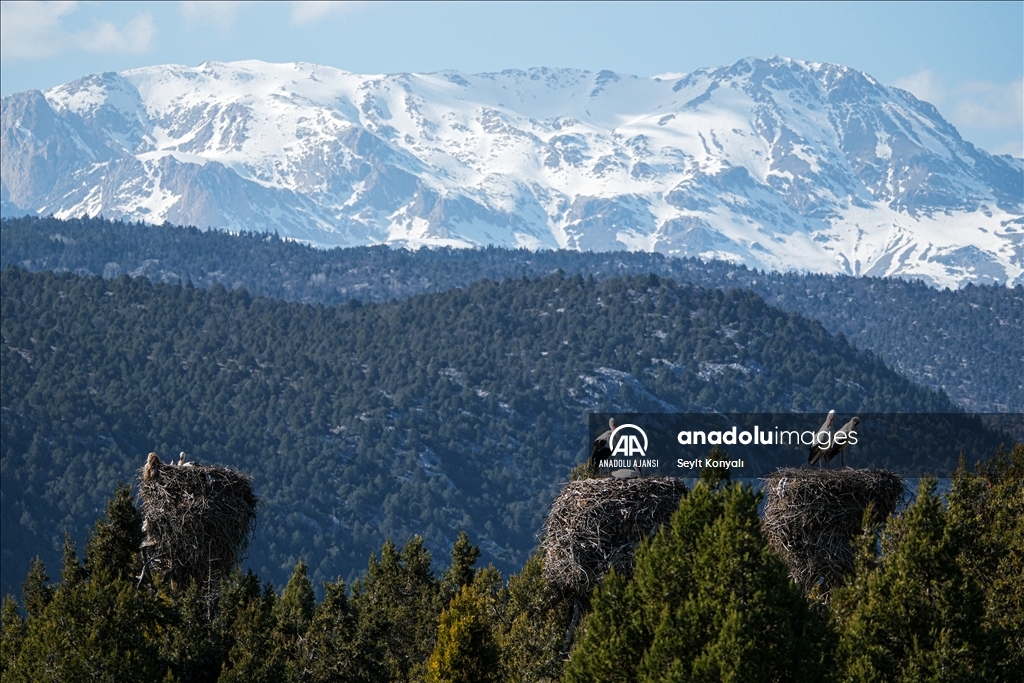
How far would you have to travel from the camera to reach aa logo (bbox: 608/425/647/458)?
43.5 m

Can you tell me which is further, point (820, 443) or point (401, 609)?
point (401, 609)

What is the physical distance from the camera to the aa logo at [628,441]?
4350 centimetres

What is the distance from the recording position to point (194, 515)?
46562mm

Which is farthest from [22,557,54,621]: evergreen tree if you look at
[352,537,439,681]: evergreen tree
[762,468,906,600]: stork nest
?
[762,468,906,600]: stork nest

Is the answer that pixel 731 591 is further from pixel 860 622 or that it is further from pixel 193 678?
pixel 193 678

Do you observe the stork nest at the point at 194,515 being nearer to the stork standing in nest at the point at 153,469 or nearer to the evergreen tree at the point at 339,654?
the stork standing in nest at the point at 153,469

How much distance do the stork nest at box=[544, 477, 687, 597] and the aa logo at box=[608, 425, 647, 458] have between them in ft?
7.50

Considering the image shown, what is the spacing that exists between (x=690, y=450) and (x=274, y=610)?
55.5 ft

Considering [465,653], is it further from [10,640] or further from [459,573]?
[459,573]

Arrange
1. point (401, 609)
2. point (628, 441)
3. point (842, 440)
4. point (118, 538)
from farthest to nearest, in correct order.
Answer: point (401, 609)
point (118, 538)
point (628, 441)
point (842, 440)

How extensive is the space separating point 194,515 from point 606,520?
1235cm

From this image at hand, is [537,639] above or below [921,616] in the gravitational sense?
below

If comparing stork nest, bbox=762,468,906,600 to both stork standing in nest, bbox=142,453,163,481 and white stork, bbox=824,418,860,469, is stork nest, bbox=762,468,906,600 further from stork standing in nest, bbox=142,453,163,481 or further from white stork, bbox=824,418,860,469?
stork standing in nest, bbox=142,453,163,481

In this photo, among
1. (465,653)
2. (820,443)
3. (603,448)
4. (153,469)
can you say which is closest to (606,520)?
(603,448)
